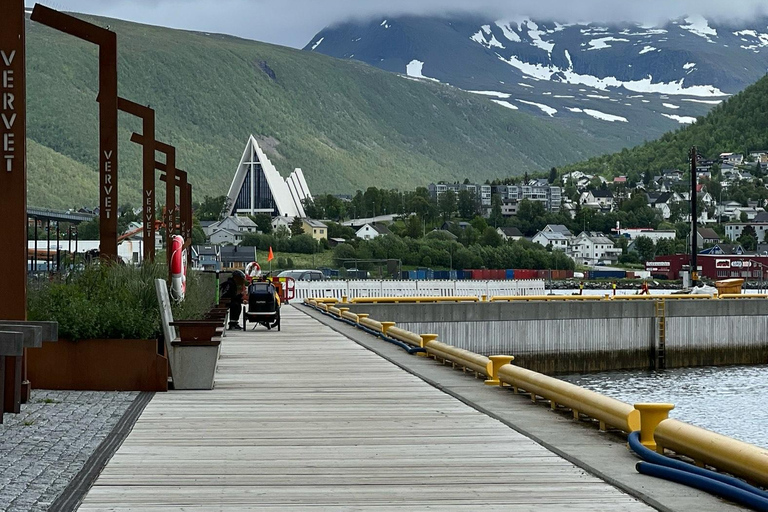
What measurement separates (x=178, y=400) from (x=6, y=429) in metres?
2.71

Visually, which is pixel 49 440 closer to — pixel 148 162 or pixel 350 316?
pixel 148 162

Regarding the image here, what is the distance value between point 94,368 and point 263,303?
14.7 m

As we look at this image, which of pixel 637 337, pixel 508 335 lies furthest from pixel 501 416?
pixel 637 337

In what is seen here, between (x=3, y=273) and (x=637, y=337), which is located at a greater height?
(x=3, y=273)

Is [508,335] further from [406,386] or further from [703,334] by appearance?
[406,386]

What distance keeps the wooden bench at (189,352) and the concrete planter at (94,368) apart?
24 cm

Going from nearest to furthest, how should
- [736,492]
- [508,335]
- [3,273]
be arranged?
[736,492] < [3,273] < [508,335]

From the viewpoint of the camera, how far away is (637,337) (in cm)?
4934

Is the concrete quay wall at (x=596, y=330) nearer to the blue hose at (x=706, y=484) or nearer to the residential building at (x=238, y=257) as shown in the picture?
the blue hose at (x=706, y=484)

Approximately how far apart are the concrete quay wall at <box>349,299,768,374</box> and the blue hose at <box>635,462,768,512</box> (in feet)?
109

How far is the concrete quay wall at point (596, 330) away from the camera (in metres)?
43.5

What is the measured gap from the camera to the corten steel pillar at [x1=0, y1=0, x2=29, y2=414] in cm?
1300

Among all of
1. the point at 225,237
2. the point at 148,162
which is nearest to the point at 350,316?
the point at 148,162

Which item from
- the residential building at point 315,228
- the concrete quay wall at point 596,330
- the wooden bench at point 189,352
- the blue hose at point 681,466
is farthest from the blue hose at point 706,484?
the residential building at point 315,228
